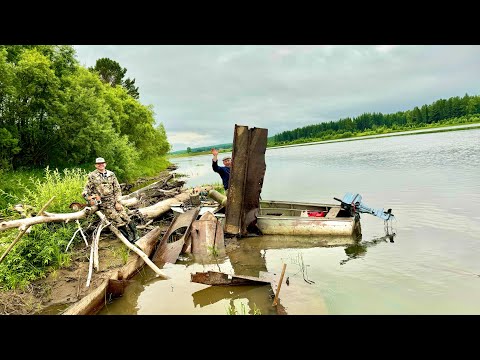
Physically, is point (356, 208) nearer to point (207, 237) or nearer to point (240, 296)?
point (207, 237)

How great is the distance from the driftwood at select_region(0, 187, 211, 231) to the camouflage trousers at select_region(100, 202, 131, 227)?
37 centimetres

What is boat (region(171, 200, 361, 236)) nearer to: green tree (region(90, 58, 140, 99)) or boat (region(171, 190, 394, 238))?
boat (region(171, 190, 394, 238))

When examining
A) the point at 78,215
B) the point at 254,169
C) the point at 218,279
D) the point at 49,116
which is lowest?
the point at 218,279

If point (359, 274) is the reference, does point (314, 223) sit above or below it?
above

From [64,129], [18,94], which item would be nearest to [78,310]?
[18,94]

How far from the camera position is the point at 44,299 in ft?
22.8

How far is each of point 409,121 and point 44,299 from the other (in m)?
145

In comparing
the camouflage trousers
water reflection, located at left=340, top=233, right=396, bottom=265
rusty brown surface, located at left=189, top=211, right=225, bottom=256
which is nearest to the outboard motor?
water reflection, located at left=340, top=233, right=396, bottom=265

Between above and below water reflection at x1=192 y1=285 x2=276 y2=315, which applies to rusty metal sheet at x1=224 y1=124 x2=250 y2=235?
above

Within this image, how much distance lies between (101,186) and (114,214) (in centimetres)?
91

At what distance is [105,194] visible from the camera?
29.9 feet

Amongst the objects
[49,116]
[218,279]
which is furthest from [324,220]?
[49,116]

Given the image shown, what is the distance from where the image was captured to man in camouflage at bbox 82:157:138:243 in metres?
8.91

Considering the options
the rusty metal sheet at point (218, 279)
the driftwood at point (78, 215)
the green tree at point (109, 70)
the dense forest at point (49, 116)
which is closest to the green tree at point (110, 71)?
the green tree at point (109, 70)
